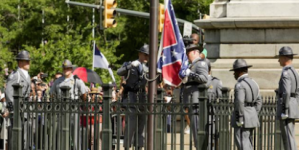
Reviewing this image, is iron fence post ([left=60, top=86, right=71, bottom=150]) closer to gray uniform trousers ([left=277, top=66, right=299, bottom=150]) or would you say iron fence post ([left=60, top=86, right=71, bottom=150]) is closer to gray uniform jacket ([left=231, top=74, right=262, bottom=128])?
gray uniform jacket ([left=231, top=74, right=262, bottom=128])

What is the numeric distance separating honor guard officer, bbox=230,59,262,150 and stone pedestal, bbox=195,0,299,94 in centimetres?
415

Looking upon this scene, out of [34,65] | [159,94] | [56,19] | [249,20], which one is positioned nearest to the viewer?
[159,94]

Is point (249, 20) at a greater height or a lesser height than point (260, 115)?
greater

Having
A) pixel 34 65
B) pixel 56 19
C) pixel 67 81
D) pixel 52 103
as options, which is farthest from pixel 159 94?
pixel 56 19

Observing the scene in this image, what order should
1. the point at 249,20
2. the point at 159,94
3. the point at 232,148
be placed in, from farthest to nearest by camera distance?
the point at 249,20, the point at 232,148, the point at 159,94

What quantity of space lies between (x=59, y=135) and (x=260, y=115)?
123 inches

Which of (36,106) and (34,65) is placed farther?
(34,65)

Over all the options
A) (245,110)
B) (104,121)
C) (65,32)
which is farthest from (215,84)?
(65,32)

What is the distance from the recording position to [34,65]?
52.8m

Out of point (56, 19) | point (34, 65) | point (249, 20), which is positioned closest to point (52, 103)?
point (249, 20)

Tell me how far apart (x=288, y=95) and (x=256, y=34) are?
4.12 meters

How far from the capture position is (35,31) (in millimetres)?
58719

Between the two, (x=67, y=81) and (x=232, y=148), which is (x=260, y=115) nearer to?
(x=232, y=148)

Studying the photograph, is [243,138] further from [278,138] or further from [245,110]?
[278,138]
